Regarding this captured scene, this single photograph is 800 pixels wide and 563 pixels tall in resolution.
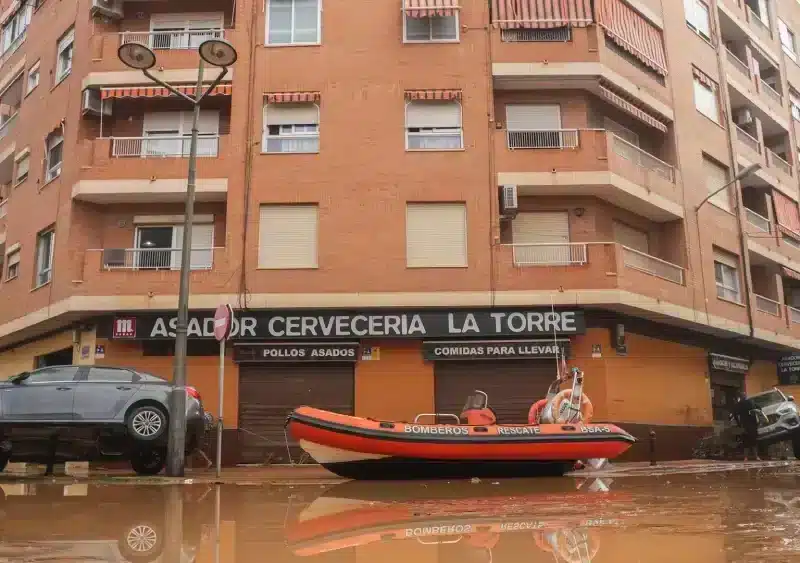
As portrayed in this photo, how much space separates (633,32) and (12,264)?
711 inches

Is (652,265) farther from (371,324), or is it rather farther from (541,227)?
(371,324)

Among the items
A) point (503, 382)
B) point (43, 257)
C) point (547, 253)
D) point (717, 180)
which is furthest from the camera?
point (717, 180)

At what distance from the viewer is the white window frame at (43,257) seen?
18.9 m

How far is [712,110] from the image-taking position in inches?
895

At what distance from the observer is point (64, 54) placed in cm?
2078

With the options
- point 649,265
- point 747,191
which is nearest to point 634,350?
point 649,265

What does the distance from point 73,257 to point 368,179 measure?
7078 millimetres

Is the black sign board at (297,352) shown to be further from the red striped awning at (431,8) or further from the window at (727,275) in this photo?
the window at (727,275)

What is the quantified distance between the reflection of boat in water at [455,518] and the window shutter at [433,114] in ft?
32.8

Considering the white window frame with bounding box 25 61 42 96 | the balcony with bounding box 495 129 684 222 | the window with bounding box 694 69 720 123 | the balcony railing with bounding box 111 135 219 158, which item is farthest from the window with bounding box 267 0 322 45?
the window with bounding box 694 69 720 123

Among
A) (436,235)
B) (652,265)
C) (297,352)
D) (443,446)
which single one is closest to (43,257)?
(297,352)

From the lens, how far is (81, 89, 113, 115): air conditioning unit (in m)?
18.3

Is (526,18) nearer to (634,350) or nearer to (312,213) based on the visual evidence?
(312,213)

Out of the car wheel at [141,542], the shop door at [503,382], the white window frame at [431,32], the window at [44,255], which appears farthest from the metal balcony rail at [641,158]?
the car wheel at [141,542]
